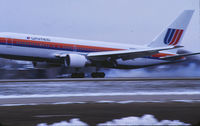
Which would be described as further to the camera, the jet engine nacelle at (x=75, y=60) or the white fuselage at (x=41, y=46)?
the jet engine nacelle at (x=75, y=60)

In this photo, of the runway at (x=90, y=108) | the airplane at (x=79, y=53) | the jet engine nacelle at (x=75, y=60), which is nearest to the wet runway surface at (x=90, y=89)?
the runway at (x=90, y=108)

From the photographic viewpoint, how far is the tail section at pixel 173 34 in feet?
104

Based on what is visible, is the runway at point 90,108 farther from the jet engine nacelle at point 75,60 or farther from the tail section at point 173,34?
the tail section at point 173,34

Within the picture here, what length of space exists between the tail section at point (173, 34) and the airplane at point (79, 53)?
4.86 feet

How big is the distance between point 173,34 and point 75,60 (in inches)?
500

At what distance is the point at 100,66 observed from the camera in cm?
2762

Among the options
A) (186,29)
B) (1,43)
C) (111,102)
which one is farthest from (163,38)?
(111,102)

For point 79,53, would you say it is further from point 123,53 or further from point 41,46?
point 123,53

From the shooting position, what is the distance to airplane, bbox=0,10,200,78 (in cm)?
2459

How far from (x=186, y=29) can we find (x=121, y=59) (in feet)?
30.2

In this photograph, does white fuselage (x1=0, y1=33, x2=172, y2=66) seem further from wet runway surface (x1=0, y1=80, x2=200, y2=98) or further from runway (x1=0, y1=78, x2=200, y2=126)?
runway (x1=0, y1=78, x2=200, y2=126)

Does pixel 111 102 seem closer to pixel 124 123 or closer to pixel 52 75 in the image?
pixel 124 123

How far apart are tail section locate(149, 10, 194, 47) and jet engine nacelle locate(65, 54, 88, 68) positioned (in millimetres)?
9807

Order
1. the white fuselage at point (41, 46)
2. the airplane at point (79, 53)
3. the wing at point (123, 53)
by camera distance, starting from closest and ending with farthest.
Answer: the white fuselage at point (41, 46)
the airplane at point (79, 53)
the wing at point (123, 53)
